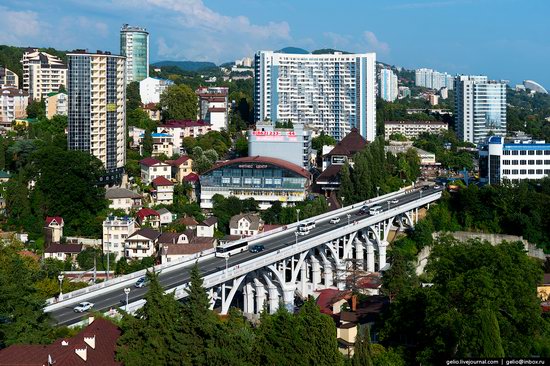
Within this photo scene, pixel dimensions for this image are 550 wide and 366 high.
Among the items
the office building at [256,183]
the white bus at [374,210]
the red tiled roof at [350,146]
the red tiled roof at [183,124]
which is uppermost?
the red tiled roof at [183,124]

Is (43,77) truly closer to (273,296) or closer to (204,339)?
(273,296)

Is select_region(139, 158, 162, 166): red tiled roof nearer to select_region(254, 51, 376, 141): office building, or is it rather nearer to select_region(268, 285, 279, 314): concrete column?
select_region(268, 285, 279, 314): concrete column

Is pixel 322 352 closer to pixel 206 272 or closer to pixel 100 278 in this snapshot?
pixel 206 272

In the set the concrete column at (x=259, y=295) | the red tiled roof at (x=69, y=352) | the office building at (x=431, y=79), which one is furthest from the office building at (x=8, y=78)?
the office building at (x=431, y=79)

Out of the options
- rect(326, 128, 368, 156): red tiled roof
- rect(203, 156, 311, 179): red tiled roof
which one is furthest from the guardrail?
rect(326, 128, 368, 156): red tiled roof

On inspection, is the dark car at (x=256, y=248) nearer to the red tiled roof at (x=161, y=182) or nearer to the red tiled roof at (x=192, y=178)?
the red tiled roof at (x=161, y=182)

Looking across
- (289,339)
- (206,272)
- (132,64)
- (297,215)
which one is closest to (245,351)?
(289,339)

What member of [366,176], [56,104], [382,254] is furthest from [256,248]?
[56,104]
